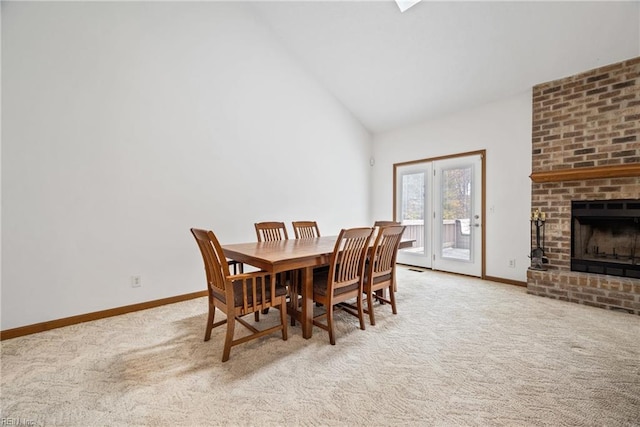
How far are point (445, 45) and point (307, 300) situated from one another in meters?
3.59

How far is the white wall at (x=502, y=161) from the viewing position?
152 inches

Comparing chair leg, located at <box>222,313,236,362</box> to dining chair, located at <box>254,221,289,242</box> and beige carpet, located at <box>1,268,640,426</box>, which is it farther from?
dining chair, located at <box>254,221,289,242</box>

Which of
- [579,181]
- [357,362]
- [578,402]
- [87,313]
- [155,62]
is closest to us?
[578,402]

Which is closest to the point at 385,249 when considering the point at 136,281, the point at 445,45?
the point at 136,281

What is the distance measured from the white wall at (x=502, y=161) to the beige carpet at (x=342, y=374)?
4.46ft

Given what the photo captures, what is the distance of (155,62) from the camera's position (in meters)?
3.10

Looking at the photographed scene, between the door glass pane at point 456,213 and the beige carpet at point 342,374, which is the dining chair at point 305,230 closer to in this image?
the beige carpet at point 342,374

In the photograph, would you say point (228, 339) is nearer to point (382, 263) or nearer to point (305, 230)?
point (382, 263)

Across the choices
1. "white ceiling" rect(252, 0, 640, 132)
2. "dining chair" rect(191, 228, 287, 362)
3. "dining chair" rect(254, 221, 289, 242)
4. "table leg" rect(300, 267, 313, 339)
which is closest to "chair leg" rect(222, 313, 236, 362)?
"dining chair" rect(191, 228, 287, 362)

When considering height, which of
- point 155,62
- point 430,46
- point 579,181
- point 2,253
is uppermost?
point 430,46

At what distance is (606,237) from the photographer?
3.39 m

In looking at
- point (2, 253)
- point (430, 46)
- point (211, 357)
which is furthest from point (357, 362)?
point (430, 46)

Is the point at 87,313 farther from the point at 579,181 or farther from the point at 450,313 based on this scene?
the point at 579,181

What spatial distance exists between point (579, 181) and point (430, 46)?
2.52 m
